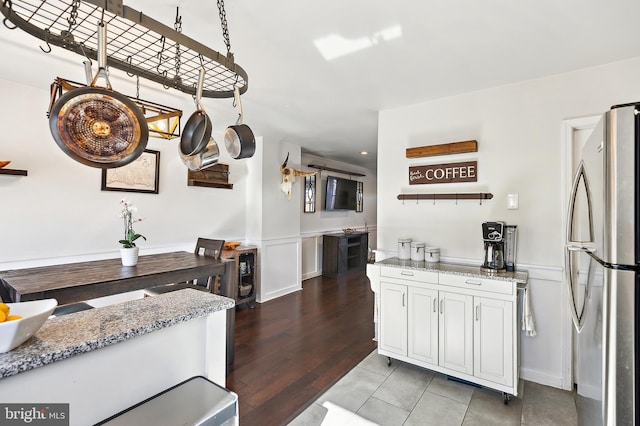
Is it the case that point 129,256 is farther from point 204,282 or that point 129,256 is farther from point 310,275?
point 310,275

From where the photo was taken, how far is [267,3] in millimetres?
1557

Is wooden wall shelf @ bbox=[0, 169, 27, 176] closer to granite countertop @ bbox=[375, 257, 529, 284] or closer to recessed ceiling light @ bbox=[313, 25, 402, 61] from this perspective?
recessed ceiling light @ bbox=[313, 25, 402, 61]

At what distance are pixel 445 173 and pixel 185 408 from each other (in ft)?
8.68

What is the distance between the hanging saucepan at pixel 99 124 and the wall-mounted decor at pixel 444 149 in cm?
235

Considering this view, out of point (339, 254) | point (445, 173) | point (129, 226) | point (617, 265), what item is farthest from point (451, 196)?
point (339, 254)

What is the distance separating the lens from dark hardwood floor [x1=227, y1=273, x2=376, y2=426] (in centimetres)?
218

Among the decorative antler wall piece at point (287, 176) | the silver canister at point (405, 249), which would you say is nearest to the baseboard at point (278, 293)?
the decorative antler wall piece at point (287, 176)

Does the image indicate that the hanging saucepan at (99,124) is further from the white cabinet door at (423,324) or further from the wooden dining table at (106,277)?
the white cabinet door at (423,324)

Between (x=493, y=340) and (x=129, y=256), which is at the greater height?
(x=129, y=256)

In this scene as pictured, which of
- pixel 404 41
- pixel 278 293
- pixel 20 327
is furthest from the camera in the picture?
pixel 278 293

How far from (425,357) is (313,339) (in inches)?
46.9

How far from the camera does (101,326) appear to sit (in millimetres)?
915

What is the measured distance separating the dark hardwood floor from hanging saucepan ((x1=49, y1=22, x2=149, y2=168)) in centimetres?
178

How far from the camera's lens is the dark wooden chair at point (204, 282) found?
2.67m
